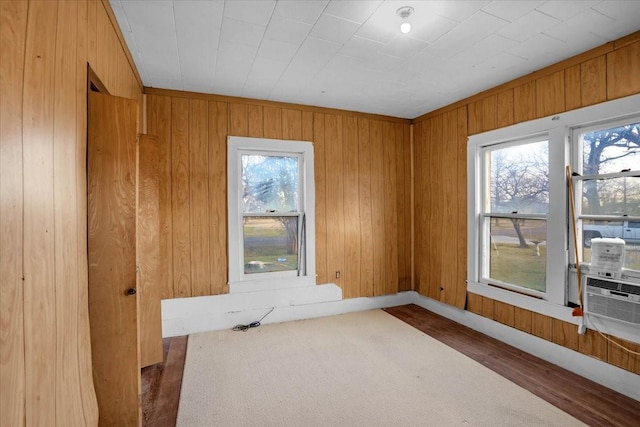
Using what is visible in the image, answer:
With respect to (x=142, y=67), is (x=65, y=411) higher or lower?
lower

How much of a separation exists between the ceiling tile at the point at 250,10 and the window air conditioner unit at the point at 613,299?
122 inches

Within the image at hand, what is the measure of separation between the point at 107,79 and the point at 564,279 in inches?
148

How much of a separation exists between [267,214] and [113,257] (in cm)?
212

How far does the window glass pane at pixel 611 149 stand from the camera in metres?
2.32

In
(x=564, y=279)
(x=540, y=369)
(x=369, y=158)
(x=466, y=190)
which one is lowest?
(x=540, y=369)

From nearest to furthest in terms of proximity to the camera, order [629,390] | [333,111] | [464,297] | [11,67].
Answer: [11,67] < [629,390] < [464,297] < [333,111]


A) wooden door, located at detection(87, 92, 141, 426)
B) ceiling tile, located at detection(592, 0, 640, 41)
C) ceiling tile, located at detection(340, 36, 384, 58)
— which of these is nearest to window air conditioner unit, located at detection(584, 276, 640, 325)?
ceiling tile, located at detection(592, 0, 640, 41)

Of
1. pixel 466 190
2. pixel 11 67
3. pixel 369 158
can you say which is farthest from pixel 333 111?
pixel 11 67

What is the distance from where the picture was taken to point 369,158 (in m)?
4.19

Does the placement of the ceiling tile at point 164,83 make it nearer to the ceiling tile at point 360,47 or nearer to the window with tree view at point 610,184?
the ceiling tile at point 360,47

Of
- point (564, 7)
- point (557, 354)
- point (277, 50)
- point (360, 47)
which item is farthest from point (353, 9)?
point (557, 354)

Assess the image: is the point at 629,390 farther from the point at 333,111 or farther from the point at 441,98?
the point at 333,111

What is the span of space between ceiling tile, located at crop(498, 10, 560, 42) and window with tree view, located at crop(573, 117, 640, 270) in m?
0.97

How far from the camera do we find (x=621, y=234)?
7.81 feet
